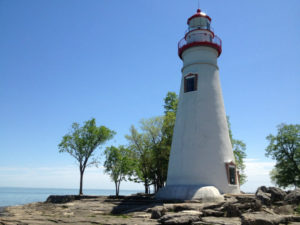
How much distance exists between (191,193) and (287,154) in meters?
22.4

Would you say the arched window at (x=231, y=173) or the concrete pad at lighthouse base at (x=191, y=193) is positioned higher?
the arched window at (x=231, y=173)

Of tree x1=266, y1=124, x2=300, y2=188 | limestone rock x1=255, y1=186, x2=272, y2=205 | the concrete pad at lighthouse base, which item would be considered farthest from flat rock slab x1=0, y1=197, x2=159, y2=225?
tree x1=266, y1=124, x2=300, y2=188

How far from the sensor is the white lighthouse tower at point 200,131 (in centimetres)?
1752

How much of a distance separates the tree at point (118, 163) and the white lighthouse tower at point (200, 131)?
9.79 m

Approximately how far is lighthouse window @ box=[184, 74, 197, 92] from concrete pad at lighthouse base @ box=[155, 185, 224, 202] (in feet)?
25.8

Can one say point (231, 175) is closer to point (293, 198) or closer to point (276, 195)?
point (276, 195)

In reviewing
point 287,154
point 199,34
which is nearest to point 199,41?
point 199,34

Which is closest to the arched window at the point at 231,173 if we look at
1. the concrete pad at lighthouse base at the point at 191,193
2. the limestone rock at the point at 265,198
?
the concrete pad at lighthouse base at the point at 191,193

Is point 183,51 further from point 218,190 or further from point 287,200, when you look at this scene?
Answer: point 287,200

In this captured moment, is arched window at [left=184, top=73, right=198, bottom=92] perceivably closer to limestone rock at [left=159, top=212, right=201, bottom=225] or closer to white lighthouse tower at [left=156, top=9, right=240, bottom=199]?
white lighthouse tower at [left=156, top=9, right=240, bottom=199]

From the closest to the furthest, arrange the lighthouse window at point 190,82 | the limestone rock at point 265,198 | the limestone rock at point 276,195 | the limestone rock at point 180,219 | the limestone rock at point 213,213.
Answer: the limestone rock at point 180,219, the limestone rock at point 213,213, the limestone rock at point 265,198, the limestone rock at point 276,195, the lighthouse window at point 190,82

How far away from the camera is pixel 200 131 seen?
18.4 meters

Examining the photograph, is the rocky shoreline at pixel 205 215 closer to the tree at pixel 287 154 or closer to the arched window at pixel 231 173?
the arched window at pixel 231 173

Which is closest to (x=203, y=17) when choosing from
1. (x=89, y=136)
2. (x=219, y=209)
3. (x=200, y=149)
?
(x=200, y=149)
